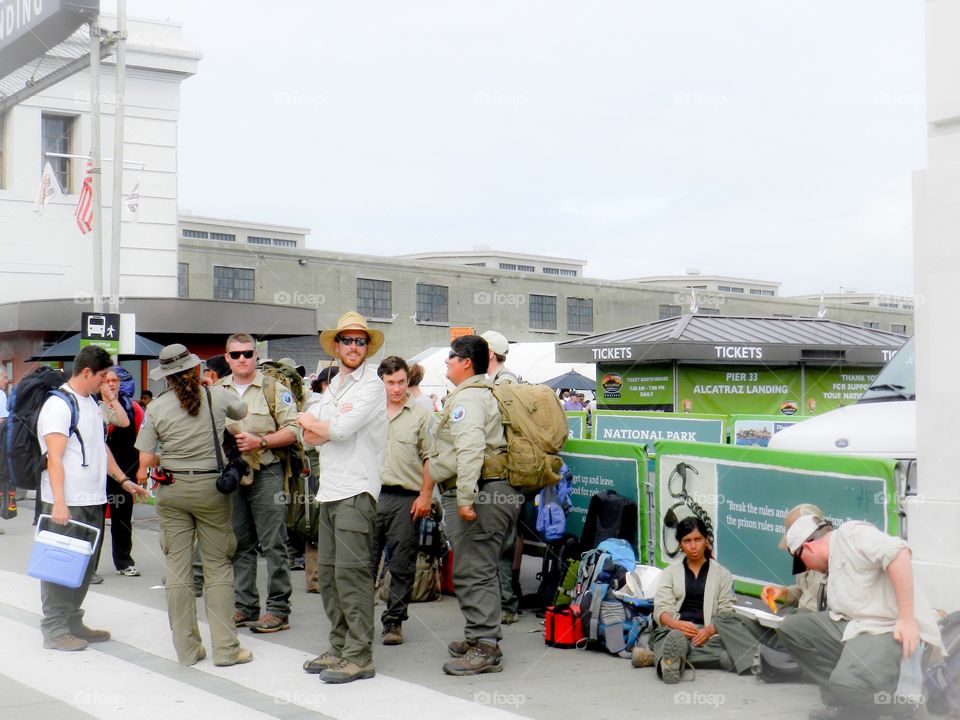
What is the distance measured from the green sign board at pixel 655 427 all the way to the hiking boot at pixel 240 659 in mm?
6798

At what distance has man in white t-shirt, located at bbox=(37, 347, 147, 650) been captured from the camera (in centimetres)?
723

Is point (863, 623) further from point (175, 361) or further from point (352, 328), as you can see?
point (175, 361)

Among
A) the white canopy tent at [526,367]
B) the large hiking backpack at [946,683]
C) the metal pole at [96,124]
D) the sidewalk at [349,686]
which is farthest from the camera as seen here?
the white canopy tent at [526,367]

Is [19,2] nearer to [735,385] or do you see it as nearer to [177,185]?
[177,185]

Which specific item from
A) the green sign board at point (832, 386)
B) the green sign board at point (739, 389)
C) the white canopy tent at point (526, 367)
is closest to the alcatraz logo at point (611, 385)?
the green sign board at point (739, 389)

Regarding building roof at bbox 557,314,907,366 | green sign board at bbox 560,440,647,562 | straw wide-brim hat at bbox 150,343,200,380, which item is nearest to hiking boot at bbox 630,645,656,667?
green sign board at bbox 560,440,647,562

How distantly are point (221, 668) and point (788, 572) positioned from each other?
369 cm

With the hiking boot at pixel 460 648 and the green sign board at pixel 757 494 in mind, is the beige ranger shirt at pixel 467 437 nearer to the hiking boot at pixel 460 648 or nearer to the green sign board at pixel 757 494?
the hiking boot at pixel 460 648

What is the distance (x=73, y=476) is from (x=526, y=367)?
23.2 metres

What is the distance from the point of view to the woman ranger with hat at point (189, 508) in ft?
22.2

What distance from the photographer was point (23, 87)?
22.8m

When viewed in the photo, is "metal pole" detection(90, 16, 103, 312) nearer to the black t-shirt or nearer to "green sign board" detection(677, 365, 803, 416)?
"green sign board" detection(677, 365, 803, 416)

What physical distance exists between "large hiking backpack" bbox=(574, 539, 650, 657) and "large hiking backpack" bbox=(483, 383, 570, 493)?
70cm

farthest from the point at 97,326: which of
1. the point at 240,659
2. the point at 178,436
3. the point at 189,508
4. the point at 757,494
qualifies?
the point at 757,494
